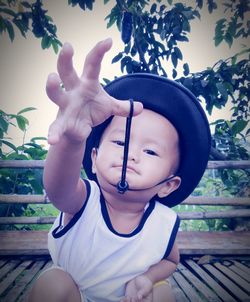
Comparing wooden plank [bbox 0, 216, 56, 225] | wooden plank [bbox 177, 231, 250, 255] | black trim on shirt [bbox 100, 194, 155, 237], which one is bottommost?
wooden plank [bbox 0, 216, 56, 225]

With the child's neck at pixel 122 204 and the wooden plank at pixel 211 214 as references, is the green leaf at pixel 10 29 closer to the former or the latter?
the child's neck at pixel 122 204

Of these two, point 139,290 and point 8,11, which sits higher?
point 8,11

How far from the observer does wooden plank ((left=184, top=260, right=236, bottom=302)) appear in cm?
125

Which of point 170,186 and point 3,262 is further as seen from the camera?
point 3,262

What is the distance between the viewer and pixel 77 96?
64 cm

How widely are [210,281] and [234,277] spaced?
0.49 ft

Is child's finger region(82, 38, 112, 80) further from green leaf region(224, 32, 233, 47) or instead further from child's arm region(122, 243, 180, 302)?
green leaf region(224, 32, 233, 47)

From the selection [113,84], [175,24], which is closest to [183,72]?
[175,24]

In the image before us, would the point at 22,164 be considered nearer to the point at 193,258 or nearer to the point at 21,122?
the point at 21,122

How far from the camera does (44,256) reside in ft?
5.39

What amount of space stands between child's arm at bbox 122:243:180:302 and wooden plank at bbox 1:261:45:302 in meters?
0.63

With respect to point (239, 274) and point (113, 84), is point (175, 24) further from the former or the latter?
point (239, 274)

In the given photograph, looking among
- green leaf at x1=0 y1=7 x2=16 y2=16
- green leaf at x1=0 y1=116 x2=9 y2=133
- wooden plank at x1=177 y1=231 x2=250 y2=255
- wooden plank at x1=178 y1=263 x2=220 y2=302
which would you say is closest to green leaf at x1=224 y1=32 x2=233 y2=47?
wooden plank at x1=177 y1=231 x2=250 y2=255

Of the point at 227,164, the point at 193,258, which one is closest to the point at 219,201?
the point at 227,164
